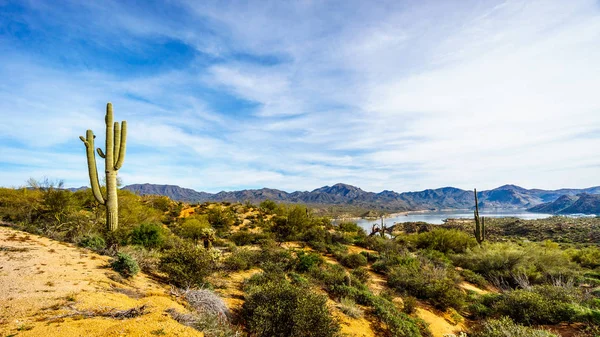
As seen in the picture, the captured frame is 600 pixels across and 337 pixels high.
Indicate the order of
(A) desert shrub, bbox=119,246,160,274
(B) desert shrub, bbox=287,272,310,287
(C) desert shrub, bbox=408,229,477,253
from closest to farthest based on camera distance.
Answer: (A) desert shrub, bbox=119,246,160,274 → (B) desert shrub, bbox=287,272,310,287 → (C) desert shrub, bbox=408,229,477,253

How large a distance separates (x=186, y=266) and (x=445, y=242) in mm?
19969

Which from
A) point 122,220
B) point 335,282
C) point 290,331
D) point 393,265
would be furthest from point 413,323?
point 122,220

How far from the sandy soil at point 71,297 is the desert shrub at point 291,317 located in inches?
63.4

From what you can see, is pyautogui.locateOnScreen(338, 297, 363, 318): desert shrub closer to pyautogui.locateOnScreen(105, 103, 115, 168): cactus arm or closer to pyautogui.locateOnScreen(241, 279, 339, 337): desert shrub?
pyautogui.locateOnScreen(241, 279, 339, 337): desert shrub

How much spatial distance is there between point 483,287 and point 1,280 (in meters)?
19.0

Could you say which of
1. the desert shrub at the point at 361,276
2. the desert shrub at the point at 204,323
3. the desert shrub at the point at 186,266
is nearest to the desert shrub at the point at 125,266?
the desert shrub at the point at 186,266

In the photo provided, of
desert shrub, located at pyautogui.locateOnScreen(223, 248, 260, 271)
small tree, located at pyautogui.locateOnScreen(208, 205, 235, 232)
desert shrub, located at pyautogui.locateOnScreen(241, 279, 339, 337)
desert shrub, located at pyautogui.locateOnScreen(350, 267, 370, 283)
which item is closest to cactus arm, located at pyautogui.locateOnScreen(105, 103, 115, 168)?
desert shrub, located at pyautogui.locateOnScreen(223, 248, 260, 271)

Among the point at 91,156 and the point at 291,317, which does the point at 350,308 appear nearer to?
the point at 291,317

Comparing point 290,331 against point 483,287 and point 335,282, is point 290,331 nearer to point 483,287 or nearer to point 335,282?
point 335,282

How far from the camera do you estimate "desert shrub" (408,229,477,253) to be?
2014cm

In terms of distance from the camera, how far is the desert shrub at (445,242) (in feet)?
66.1

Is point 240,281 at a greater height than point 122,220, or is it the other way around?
point 122,220

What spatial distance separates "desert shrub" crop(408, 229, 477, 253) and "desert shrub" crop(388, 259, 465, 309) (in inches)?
298

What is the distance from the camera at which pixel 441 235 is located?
20969 millimetres
